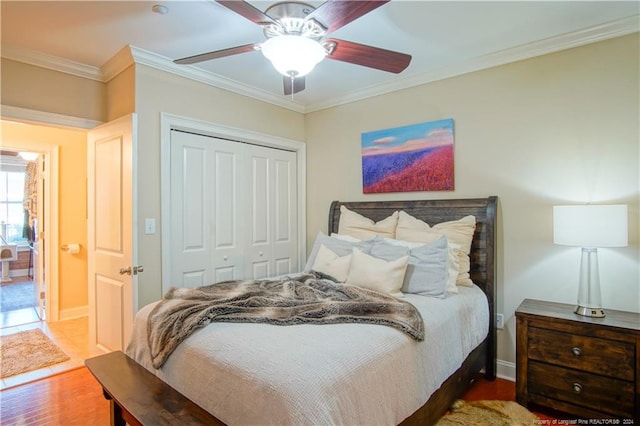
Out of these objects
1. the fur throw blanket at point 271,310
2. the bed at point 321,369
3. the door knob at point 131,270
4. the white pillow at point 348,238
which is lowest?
the bed at point 321,369

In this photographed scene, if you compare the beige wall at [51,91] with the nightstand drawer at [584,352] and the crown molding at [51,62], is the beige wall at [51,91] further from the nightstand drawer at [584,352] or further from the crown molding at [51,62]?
the nightstand drawer at [584,352]

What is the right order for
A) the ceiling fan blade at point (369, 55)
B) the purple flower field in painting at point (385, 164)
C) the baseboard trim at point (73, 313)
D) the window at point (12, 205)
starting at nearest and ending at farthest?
the ceiling fan blade at point (369, 55)
the purple flower field in painting at point (385, 164)
the baseboard trim at point (73, 313)
the window at point (12, 205)

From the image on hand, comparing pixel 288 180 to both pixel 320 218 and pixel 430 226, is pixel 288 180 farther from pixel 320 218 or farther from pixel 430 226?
pixel 430 226

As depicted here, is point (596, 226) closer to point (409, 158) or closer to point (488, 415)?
point (488, 415)

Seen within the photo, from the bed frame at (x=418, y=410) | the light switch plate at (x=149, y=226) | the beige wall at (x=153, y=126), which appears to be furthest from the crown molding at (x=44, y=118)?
the bed frame at (x=418, y=410)

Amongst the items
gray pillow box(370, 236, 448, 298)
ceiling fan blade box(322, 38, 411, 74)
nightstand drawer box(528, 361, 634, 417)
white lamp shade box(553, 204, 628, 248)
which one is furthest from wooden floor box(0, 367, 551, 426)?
ceiling fan blade box(322, 38, 411, 74)

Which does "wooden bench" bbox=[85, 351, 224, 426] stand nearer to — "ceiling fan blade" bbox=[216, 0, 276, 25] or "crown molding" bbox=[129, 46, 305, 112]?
"ceiling fan blade" bbox=[216, 0, 276, 25]

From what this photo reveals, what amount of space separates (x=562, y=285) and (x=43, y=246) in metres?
5.62

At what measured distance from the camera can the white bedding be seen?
4.01ft

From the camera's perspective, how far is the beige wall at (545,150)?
7.52 ft

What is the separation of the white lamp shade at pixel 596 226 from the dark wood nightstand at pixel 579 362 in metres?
0.47

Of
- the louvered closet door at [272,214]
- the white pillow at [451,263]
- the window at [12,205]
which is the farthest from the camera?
the window at [12,205]

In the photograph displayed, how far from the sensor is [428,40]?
8.29ft

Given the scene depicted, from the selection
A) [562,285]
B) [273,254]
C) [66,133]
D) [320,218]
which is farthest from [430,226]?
[66,133]
